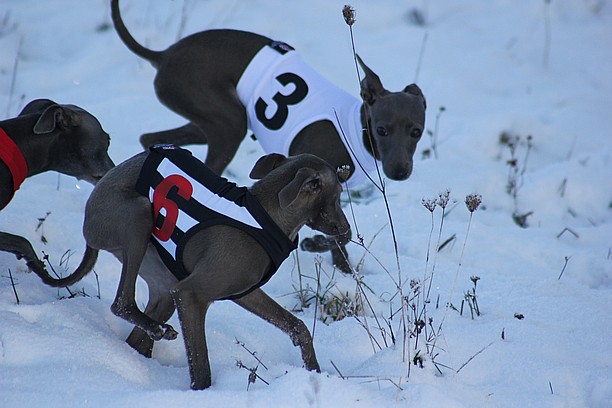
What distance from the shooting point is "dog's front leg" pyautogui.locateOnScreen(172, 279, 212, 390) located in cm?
333

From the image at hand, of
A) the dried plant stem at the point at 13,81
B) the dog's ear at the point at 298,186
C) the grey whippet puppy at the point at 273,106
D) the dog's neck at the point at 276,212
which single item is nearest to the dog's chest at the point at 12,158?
the dog's neck at the point at 276,212

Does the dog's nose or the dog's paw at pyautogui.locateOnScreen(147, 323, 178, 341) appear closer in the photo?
the dog's paw at pyautogui.locateOnScreen(147, 323, 178, 341)

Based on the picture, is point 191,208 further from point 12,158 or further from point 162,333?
point 12,158

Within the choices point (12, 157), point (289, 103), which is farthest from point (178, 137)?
point (12, 157)

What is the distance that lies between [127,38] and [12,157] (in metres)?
1.93

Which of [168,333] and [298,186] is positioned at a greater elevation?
[298,186]

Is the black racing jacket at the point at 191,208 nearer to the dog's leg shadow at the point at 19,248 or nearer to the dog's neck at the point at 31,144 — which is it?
the dog's leg shadow at the point at 19,248

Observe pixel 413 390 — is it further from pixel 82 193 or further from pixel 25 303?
pixel 82 193

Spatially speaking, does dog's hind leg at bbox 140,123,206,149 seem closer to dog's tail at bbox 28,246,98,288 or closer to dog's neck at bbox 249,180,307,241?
dog's tail at bbox 28,246,98,288

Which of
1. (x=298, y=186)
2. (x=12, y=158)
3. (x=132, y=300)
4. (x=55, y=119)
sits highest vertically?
(x=298, y=186)

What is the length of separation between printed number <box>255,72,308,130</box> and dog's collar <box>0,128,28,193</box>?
1862 mm

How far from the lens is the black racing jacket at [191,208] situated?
11.2 feet

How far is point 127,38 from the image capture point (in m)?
5.73

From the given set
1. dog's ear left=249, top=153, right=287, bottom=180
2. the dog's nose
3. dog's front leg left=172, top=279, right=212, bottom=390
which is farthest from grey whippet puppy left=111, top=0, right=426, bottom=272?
dog's front leg left=172, top=279, right=212, bottom=390
